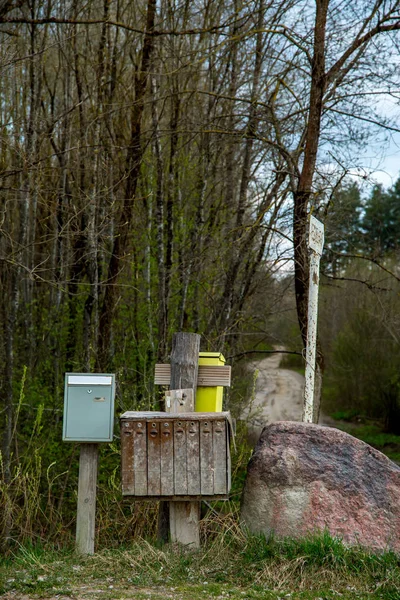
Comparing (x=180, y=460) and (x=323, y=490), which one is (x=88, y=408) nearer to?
(x=180, y=460)

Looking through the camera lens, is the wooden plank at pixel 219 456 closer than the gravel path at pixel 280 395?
Yes

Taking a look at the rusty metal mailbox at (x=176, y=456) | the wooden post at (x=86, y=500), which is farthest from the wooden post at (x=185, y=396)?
the wooden post at (x=86, y=500)

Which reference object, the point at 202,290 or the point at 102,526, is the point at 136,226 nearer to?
the point at 202,290

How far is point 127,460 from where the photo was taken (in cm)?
552

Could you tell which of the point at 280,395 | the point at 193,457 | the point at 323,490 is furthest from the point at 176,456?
the point at 280,395

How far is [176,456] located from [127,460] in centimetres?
37

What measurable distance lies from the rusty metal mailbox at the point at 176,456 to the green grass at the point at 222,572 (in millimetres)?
437

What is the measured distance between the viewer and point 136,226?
11.7m

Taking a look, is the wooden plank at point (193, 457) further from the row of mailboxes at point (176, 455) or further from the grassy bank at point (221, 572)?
the grassy bank at point (221, 572)

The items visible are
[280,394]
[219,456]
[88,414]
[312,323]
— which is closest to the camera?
[219,456]

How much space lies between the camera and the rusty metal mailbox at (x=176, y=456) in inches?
215

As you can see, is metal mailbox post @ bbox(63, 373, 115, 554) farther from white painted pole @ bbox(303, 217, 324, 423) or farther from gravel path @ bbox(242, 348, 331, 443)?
gravel path @ bbox(242, 348, 331, 443)

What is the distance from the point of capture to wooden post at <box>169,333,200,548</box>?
5629mm

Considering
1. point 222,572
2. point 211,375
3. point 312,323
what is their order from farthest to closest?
1. point 312,323
2. point 211,375
3. point 222,572
